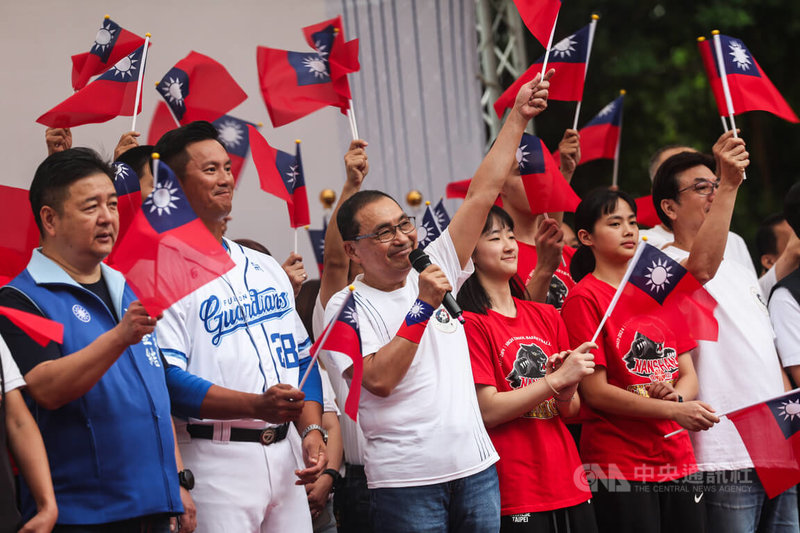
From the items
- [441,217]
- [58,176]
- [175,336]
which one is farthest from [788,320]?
[58,176]

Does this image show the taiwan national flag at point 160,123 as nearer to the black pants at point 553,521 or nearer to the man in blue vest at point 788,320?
the black pants at point 553,521

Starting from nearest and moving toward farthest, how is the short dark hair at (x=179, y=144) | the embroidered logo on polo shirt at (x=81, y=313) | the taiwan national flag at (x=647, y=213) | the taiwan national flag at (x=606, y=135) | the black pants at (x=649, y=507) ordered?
the embroidered logo on polo shirt at (x=81, y=313), the short dark hair at (x=179, y=144), the black pants at (x=649, y=507), the taiwan national flag at (x=647, y=213), the taiwan national flag at (x=606, y=135)

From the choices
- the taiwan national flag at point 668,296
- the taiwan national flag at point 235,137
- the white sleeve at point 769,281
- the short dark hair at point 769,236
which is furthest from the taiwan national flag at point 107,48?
the short dark hair at point 769,236

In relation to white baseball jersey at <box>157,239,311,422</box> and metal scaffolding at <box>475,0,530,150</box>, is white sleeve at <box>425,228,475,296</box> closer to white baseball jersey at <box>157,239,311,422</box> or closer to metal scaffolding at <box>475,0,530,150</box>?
white baseball jersey at <box>157,239,311,422</box>

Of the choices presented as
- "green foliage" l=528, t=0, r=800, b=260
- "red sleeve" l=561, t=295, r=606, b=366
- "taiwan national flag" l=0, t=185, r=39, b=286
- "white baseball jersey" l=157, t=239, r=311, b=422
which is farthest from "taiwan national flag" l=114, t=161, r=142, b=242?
"green foliage" l=528, t=0, r=800, b=260

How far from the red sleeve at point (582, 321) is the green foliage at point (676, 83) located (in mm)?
5433

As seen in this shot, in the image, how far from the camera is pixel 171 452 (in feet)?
8.29

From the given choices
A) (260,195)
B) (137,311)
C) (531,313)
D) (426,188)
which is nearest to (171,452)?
(137,311)

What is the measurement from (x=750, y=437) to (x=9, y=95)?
3.74 metres

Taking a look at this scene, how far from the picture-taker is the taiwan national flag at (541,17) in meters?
3.62

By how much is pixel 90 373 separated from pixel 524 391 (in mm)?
1430

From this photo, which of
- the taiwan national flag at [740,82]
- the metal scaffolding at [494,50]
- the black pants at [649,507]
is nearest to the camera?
the black pants at [649,507]

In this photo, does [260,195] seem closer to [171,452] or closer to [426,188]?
[426,188]

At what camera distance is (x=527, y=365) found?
322 cm
